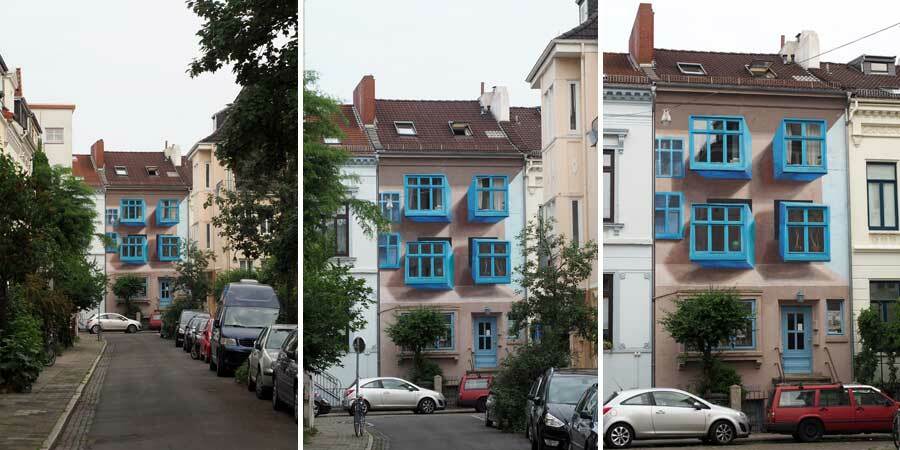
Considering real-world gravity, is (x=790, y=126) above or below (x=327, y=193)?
above

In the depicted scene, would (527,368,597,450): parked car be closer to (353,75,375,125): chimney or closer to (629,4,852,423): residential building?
(629,4,852,423): residential building

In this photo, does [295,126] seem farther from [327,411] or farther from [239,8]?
[327,411]

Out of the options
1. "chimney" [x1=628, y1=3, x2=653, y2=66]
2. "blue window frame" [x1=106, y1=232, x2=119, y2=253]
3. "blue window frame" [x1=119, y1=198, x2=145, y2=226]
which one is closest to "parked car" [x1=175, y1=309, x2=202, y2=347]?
"blue window frame" [x1=119, y1=198, x2=145, y2=226]

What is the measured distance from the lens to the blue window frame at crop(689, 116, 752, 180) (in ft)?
17.9

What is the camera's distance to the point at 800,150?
546 cm

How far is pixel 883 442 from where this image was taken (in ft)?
17.5

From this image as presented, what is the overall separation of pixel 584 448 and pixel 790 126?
203 cm

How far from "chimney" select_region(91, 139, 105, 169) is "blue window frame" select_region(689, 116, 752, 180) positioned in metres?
4.94

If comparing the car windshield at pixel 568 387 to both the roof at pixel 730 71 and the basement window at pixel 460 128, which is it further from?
the roof at pixel 730 71

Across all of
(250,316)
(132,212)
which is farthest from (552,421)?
(132,212)

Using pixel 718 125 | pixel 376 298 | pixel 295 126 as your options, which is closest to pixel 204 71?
pixel 295 126

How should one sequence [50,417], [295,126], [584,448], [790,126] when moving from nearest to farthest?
1. [584,448]
2. [790,126]
3. [295,126]
4. [50,417]

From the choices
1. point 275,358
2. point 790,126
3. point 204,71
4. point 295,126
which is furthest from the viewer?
point 204,71

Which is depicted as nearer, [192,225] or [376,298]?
[376,298]
